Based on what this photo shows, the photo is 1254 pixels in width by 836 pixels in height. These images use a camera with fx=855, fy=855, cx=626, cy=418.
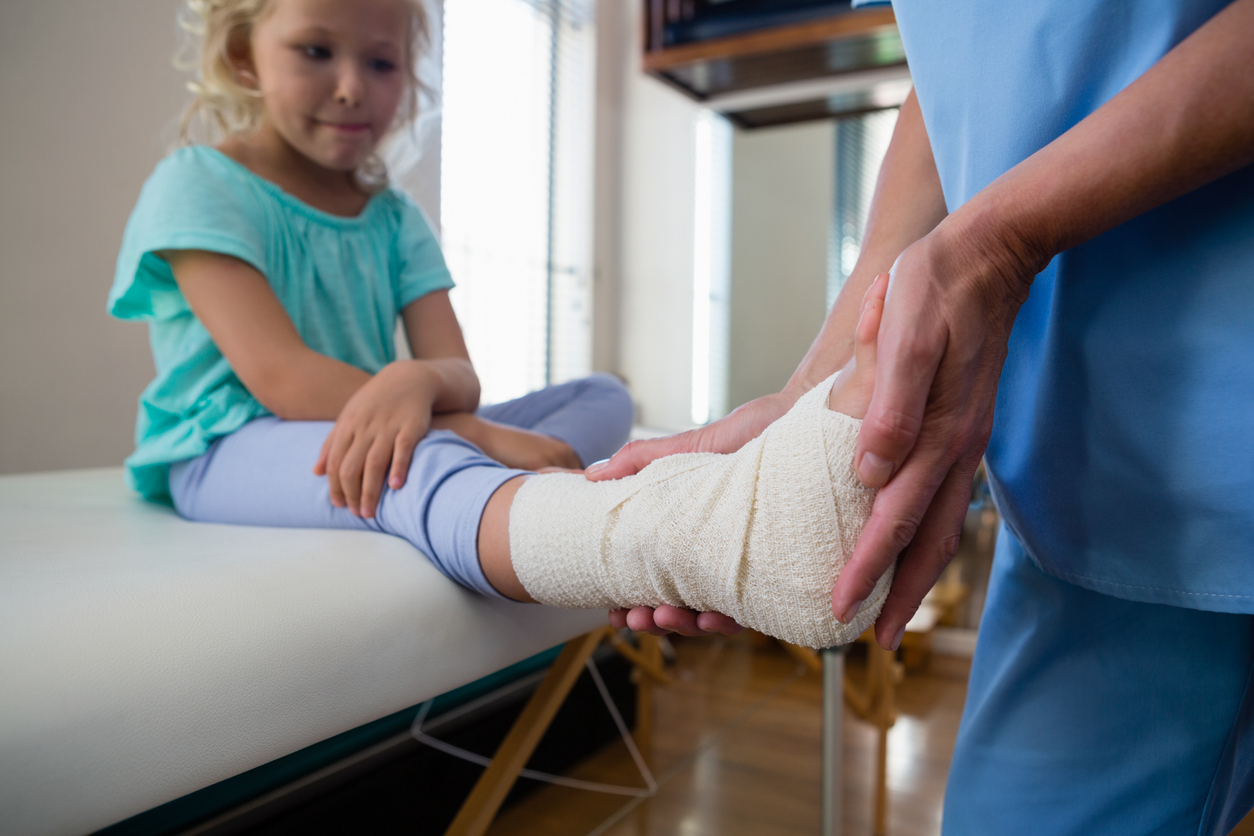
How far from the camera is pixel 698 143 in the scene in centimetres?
242

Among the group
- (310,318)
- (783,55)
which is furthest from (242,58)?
(783,55)

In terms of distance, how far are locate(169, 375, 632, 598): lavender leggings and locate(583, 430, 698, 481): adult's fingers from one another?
8 cm

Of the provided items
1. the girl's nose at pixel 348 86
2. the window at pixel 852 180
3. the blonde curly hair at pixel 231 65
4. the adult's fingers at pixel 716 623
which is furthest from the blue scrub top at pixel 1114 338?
the window at pixel 852 180

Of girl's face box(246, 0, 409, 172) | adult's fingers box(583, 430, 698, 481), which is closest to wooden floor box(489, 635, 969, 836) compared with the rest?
adult's fingers box(583, 430, 698, 481)

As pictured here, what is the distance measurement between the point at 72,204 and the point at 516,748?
3.30ft

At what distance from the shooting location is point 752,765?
1.36 m

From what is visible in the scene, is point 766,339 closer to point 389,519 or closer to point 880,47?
point 880,47

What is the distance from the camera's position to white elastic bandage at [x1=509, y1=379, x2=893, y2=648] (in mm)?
407

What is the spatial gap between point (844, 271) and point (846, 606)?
1.69 metres

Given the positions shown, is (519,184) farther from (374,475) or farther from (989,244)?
(989,244)

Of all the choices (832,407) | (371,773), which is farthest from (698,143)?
(832,407)

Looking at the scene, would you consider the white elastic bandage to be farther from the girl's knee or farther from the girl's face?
the girl's face

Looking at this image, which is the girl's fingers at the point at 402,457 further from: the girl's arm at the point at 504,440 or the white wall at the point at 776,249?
the white wall at the point at 776,249

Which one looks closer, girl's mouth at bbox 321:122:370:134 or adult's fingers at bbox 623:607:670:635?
adult's fingers at bbox 623:607:670:635
